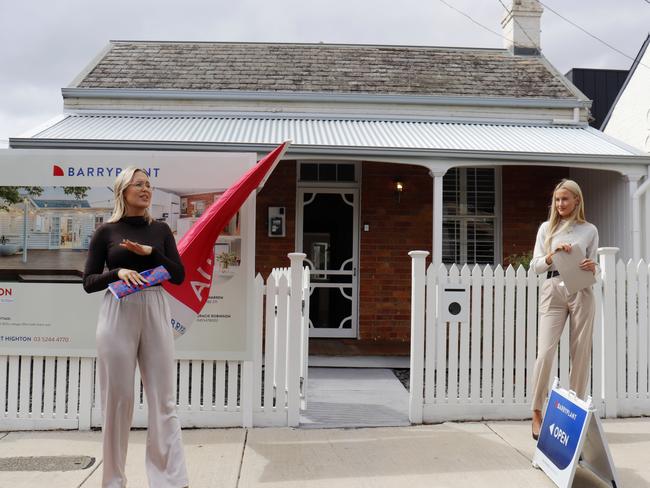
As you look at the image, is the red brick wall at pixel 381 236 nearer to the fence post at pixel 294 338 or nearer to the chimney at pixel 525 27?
the chimney at pixel 525 27

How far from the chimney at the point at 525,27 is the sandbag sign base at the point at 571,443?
9680 mm

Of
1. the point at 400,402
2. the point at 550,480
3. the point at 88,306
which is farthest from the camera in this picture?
the point at 400,402

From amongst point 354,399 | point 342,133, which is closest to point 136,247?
point 354,399

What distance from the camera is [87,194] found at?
4.84 m

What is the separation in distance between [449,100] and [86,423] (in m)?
7.54

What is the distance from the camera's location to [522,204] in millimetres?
9984

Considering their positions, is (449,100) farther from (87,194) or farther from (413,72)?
(87,194)

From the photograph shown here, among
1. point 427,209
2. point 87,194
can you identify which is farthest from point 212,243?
point 427,209

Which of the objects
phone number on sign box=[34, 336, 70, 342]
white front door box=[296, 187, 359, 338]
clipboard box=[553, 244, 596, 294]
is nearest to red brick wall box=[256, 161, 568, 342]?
white front door box=[296, 187, 359, 338]

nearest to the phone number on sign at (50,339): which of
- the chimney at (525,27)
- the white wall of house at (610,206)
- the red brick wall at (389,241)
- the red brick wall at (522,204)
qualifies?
the red brick wall at (389,241)

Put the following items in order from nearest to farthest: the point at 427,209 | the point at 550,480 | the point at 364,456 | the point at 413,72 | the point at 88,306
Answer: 1. the point at 550,480
2. the point at 364,456
3. the point at 88,306
4. the point at 427,209
5. the point at 413,72

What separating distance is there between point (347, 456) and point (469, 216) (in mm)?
6400

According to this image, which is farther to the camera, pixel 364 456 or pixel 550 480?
pixel 364 456

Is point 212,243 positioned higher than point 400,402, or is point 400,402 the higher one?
point 212,243
